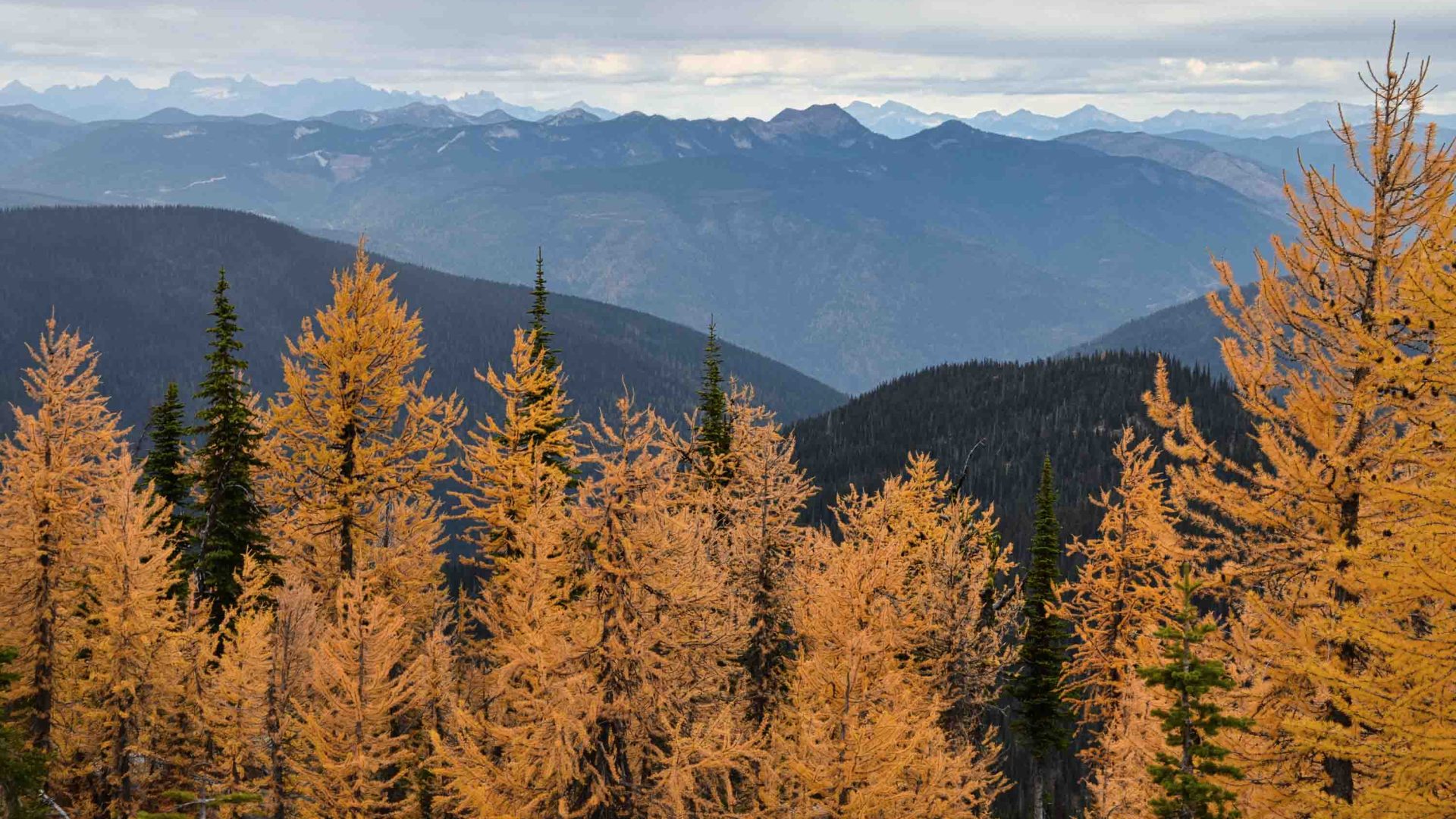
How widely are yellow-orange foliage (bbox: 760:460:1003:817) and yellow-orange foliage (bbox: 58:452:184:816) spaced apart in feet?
61.5

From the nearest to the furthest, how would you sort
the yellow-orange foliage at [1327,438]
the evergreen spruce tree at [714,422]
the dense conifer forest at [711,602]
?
the yellow-orange foliage at [1327,438]
the dense conifer forest at [711,602]
the evergreen spruce tree at [714,422]

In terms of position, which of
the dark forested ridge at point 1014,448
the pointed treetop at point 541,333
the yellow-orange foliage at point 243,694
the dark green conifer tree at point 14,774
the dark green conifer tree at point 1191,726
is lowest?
the dark forested ridge at point 1014,448

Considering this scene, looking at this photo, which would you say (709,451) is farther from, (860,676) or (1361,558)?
(1361,558)

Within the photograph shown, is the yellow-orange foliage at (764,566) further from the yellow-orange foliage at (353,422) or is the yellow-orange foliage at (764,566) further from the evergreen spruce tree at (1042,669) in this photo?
the evergreen spruce tree at (1042,669)

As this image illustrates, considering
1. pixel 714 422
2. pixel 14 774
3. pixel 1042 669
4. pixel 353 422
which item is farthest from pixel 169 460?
pixel 1042 669

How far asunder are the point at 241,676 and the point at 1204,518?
954 inches

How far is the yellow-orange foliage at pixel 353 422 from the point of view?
91.9 ft

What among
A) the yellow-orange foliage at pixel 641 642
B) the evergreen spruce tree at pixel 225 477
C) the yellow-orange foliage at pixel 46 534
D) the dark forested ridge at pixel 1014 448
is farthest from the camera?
the dark forested ridge at pixel 1014 448

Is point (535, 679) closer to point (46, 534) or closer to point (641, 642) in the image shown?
point (641, 642)

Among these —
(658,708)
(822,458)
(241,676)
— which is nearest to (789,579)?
(658,708)

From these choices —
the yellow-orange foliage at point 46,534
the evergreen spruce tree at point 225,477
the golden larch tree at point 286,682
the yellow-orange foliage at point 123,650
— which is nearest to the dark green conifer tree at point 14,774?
the golden larch tree at point 286,682

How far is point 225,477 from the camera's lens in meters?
32.7

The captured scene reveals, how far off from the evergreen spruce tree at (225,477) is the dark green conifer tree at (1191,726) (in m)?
27.1

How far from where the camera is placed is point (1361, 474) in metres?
14.2
